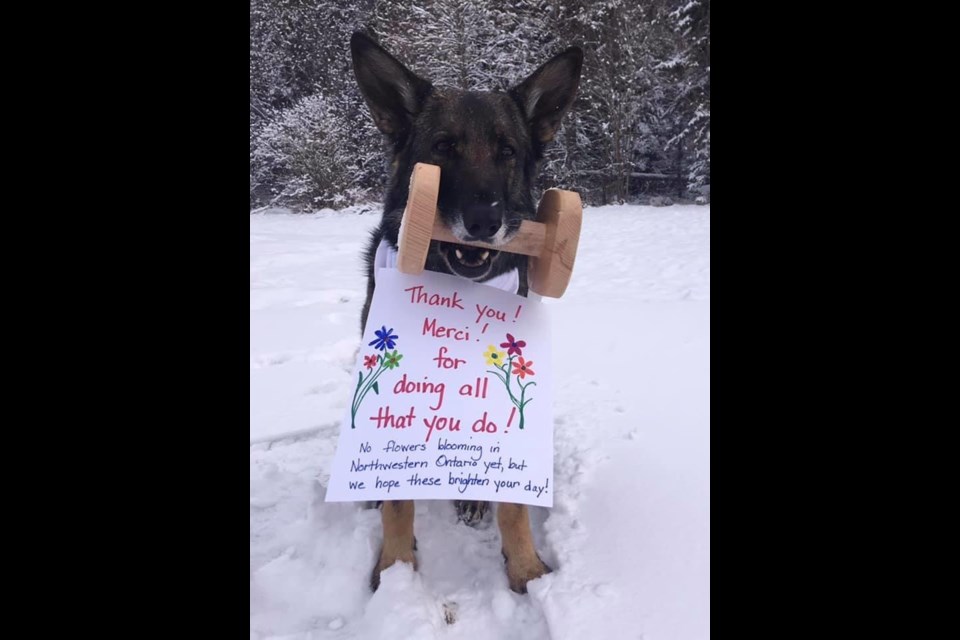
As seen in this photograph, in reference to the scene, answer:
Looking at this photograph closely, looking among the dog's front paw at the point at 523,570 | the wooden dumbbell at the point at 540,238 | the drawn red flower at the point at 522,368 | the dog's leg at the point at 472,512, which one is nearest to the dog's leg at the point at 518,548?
the dog's front paw at the point at 523,570

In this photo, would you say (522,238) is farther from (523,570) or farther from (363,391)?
(523,570)

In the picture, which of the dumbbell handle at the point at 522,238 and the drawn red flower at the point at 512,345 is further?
the drawn red flower at the point at 512,345

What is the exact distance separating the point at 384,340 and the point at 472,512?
2.52 feet

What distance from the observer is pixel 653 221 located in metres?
5.00

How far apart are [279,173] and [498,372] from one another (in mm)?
3629

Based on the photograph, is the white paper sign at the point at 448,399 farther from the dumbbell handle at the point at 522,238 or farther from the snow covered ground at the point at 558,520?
the snow covered ground at the point at 558,520

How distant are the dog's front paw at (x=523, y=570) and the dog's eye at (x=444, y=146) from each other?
1.45 m

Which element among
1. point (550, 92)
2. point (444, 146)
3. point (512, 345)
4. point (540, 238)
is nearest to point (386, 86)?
point (444, 146)

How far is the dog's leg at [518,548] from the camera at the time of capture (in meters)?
1.54

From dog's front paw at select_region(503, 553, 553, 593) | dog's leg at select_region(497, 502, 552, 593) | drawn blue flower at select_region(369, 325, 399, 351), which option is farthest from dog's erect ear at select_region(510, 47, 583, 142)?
dog's front paw at select_region(503, 553, 553, 593)

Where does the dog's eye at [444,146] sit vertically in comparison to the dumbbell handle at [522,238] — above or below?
above

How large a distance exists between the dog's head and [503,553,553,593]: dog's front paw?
94cm
